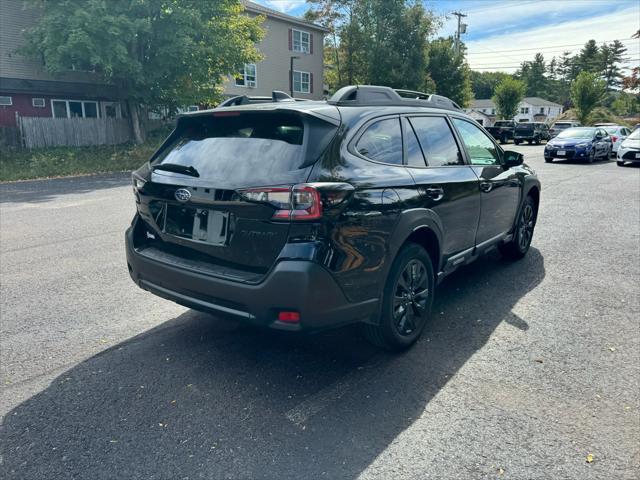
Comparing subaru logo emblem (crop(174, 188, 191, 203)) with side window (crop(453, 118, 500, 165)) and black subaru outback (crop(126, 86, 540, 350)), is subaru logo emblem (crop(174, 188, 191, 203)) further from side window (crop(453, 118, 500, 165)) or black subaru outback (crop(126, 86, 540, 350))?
side window (crop(453, 118, 500, 165))

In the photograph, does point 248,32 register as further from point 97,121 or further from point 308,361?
point 308,361

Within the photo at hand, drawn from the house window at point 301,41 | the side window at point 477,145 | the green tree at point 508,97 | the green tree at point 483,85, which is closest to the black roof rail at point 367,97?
the side window at point 477,145

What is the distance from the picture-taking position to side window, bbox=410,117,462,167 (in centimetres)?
398

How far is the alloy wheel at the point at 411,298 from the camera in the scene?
11.5 ft

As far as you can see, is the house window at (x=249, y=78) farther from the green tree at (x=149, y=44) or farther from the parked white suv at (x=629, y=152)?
the parked white suv at (x=629, y=152)

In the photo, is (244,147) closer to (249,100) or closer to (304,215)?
(304,215)

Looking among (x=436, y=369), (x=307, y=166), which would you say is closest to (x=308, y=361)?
(x=436, y=369)

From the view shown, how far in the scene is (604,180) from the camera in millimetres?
14258

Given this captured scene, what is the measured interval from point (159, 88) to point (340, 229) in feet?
74.9

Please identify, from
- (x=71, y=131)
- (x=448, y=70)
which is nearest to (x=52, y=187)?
(x=71, y=131)

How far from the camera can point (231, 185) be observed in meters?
2.95

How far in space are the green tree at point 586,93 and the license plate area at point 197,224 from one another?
2052 inches

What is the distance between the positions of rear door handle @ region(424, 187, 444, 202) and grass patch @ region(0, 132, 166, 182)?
15362mm

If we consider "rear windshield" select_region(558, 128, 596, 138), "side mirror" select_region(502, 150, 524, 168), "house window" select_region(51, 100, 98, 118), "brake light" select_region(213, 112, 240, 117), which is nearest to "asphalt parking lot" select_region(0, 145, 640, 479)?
"side mirror" select_region(502, 150, 524, 168)
